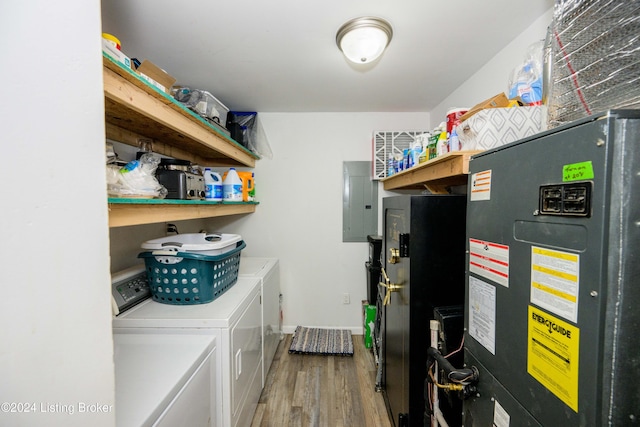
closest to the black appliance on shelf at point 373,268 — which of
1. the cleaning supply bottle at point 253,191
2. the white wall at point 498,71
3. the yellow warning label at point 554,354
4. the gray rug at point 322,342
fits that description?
the gray rug at point 322,342

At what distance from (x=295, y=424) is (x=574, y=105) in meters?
2.16

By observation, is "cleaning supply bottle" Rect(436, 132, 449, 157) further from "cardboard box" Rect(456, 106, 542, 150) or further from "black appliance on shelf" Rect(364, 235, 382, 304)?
"black appliance on shelf" Rect(364, 235, 382, 304)

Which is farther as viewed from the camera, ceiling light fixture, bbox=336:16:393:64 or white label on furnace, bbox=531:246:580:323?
ceiling light fixture, bbox=336:16:393:64

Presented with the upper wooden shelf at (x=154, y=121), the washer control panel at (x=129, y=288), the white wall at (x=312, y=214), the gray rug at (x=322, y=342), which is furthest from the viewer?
the white wall at (x=312, y=214)

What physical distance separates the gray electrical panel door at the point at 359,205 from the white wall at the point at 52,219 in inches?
90.4

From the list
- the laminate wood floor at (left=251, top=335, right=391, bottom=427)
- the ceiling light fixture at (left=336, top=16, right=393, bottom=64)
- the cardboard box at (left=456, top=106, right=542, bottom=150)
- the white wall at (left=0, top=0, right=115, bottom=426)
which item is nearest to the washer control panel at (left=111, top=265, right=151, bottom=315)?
the white wall at (left=0, top=0, right=115, bottom=426)

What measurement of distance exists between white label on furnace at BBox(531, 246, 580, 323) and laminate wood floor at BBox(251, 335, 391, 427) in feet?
5.29

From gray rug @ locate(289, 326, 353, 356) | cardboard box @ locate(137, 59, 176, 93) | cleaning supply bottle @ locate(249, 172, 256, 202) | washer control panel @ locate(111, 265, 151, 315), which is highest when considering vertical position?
cardboard box @ locate(137, 59, 176, 93)

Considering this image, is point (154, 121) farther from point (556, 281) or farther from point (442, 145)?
point (556, 281)

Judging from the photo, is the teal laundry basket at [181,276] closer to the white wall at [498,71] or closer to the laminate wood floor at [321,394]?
the laminate wood floor at [321,394]

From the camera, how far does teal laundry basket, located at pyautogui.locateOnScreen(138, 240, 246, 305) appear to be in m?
1.32

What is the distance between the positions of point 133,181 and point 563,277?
1.51 metres

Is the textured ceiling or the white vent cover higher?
the textured ceiling

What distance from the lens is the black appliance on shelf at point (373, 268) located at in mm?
2422
